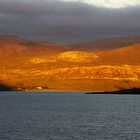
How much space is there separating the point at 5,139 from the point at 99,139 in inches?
587

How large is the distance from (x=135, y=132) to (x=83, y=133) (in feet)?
31.6

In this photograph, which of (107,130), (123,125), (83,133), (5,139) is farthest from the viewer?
(123,125)

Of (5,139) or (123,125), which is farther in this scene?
(123,125)

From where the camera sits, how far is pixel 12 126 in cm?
9994

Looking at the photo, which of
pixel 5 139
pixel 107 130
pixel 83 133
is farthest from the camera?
pixel 107 130

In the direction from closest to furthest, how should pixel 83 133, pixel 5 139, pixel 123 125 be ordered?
1. pixel 5 139
2. pixel 83 133
3. pixel 123 125

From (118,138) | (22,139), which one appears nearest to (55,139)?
(22,139)

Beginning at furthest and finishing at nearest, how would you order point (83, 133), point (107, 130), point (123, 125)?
1. point (123, 125)
2. point (107, 130)
3. point (83, 133)

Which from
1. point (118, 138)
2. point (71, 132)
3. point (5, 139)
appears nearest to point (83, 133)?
point (71, 132)

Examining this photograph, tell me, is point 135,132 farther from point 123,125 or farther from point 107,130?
point 123,125

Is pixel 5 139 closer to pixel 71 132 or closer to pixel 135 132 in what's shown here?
pixel 71 132

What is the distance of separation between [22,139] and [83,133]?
44.8ft

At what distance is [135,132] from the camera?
9162 cm

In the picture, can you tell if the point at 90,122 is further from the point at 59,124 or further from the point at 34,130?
the point at 34,130
